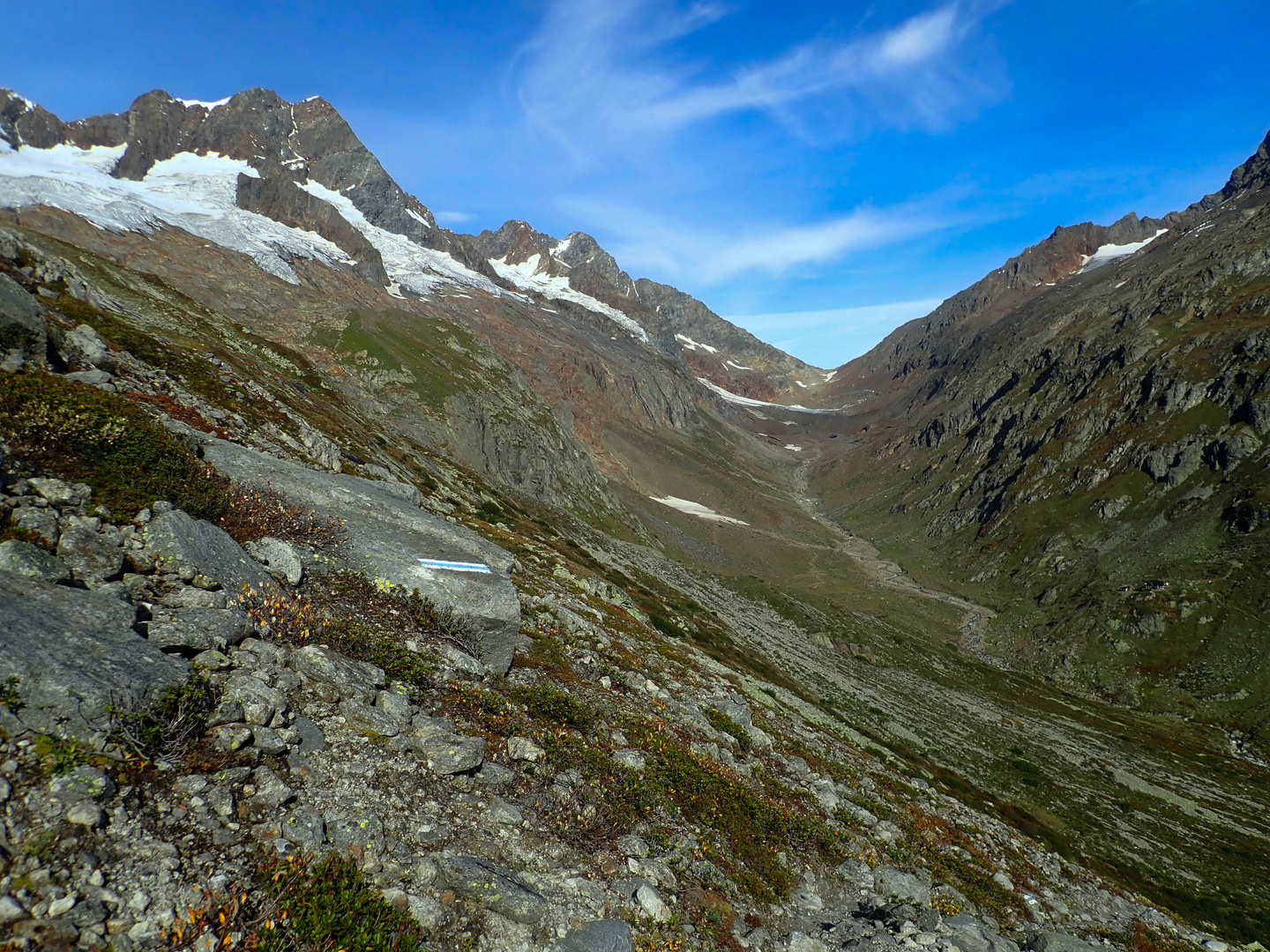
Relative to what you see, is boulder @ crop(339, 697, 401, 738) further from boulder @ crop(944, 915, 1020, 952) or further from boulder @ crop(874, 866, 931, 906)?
boulder @ crop(944, 915, 1020, 952)

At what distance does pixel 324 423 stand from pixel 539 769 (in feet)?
129

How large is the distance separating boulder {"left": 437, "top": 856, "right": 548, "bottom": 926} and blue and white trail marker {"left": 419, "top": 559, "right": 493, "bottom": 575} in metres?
7.71

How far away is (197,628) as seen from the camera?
27.0ft

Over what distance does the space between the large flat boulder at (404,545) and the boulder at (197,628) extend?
14.2 feet

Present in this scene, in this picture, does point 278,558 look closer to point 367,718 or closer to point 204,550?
point 204,550

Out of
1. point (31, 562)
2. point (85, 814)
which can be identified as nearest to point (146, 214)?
point (31, 562)

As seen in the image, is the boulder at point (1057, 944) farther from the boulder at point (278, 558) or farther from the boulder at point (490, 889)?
the boulder at point (278, 558)

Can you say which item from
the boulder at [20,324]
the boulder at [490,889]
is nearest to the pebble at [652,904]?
the boulder at [490,889]

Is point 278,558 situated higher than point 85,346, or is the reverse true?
point 85,346

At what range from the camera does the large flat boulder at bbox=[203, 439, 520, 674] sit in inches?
532

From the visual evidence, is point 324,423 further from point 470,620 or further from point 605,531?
point 605,531

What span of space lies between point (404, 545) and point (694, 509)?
540 ft

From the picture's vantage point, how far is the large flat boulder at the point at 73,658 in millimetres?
5812

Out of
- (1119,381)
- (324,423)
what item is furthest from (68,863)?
(1119,381)
